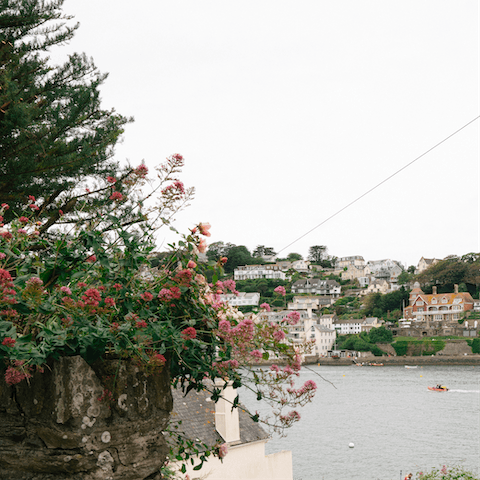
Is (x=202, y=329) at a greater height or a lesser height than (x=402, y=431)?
greater

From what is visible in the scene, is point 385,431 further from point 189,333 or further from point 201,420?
point 189,333

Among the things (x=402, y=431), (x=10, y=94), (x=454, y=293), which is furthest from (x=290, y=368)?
(x=454, y=293)

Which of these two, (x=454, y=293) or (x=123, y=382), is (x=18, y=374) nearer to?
(x=123, y=382)

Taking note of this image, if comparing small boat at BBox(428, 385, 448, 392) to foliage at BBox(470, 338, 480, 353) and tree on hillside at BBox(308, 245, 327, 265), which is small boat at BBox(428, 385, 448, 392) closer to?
foliage at BBox(470, 338, 480, 353)

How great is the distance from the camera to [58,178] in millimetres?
6297

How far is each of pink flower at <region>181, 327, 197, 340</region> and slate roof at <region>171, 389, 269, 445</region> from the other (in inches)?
317

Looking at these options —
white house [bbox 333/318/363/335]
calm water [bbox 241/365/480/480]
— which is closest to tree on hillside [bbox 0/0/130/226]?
calm water [bbox 241/365/480/480]

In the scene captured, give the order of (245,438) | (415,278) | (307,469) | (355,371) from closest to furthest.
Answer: (245,438)
(307,469)
(355,371)
(415,278)

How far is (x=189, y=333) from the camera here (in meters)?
2.11

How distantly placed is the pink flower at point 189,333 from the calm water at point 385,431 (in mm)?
27301

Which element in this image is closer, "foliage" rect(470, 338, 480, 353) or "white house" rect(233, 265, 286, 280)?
"foliage" rect(470, 338, 480, 353)

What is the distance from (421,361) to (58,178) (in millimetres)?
89454

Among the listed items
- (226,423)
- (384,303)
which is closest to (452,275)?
(384,303)

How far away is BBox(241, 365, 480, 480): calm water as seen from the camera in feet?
102
